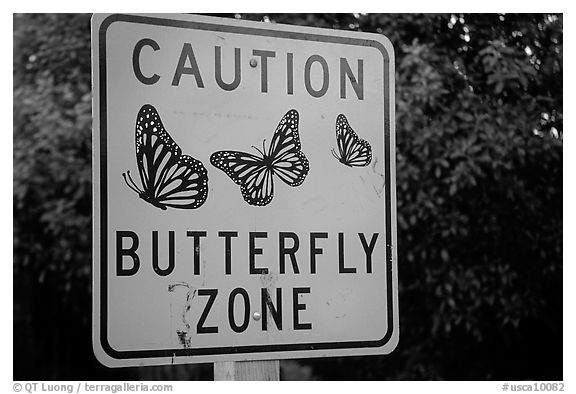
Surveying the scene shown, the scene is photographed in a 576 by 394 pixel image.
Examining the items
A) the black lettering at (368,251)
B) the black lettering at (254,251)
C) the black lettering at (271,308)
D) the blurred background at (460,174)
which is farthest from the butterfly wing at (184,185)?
the blurred background at (460,174)

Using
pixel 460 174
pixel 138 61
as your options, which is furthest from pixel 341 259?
pixel 460 174

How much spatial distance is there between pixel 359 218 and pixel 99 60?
623 millimetres

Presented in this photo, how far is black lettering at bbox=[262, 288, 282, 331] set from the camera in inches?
68.1

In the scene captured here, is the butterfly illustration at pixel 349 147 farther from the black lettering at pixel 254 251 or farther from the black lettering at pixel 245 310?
the black lettering at pixel 245 310

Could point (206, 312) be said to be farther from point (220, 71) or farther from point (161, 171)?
point (220, 71)

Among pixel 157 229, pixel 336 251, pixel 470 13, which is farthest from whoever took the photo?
pixel 470 13

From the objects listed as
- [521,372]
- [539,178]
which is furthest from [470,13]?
[521,372]

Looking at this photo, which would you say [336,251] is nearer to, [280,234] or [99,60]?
[280,234]

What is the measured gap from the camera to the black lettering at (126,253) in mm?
1644

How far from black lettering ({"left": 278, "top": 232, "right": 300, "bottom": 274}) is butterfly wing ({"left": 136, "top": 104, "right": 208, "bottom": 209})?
180 mm

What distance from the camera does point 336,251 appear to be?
5.85 ft

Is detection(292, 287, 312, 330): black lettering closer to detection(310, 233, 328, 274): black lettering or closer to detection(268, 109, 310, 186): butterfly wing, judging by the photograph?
detection(310, 233, 328, 274): black lettering

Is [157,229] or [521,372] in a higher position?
[157,229]

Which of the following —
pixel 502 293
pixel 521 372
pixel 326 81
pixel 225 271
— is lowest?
pixel 521 372
